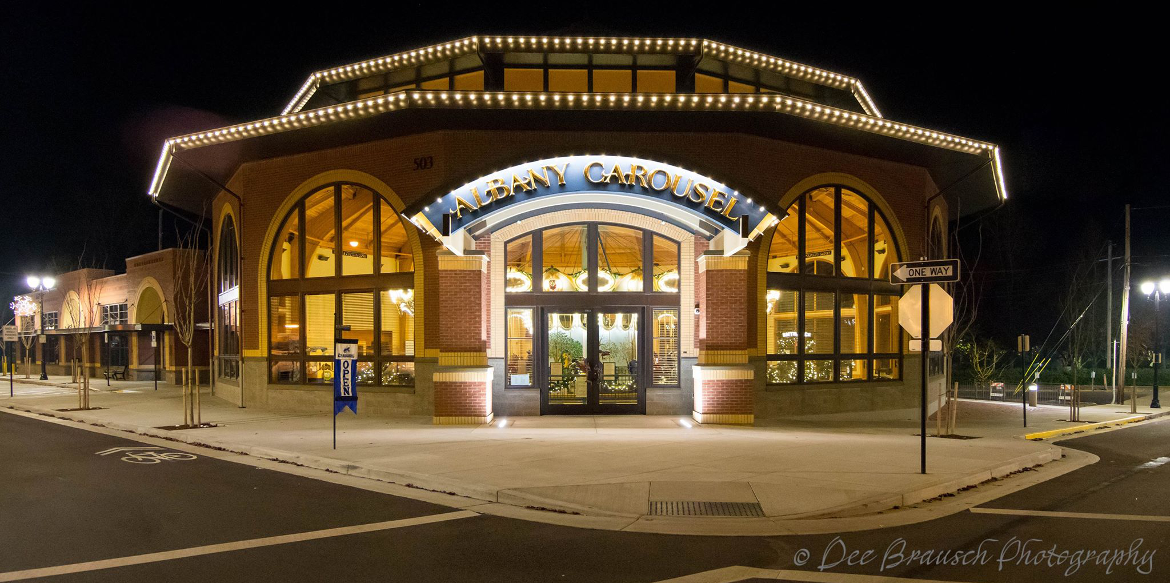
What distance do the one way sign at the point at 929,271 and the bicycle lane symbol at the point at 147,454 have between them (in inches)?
471

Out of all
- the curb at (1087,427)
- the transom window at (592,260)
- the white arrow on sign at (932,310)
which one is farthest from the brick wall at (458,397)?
the curb at (1087,427)

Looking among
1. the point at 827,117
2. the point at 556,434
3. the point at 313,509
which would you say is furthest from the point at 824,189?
the point at 313,509

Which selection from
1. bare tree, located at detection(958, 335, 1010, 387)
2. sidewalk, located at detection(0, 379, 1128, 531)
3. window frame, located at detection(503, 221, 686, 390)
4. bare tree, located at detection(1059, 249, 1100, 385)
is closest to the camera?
sidewalk, located at detection(0, 379, 1128, 531)

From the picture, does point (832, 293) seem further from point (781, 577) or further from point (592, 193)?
point (781, 577)

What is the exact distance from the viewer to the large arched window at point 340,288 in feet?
61.4

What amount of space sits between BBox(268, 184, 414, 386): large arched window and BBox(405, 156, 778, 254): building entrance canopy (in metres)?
3.27

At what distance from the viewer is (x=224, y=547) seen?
24.3 ft

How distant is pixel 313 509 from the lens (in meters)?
9.16

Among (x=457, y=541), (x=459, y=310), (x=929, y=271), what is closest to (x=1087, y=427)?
(x=929, y=271)

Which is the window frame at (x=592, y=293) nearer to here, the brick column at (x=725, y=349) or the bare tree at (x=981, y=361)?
the brick column at (x=725, y=349)

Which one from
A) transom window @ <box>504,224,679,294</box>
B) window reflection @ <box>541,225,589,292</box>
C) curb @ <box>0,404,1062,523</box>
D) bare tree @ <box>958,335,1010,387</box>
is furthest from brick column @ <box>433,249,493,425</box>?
bare tree @ <box>958,335,1010,387</box>

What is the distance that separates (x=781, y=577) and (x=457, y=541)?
10.4 ft

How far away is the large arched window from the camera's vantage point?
18.7 m

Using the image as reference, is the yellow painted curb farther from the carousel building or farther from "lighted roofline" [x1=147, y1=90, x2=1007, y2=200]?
"lighted roofline" [x1=147, y1=90, x2=1007, y2=200]
